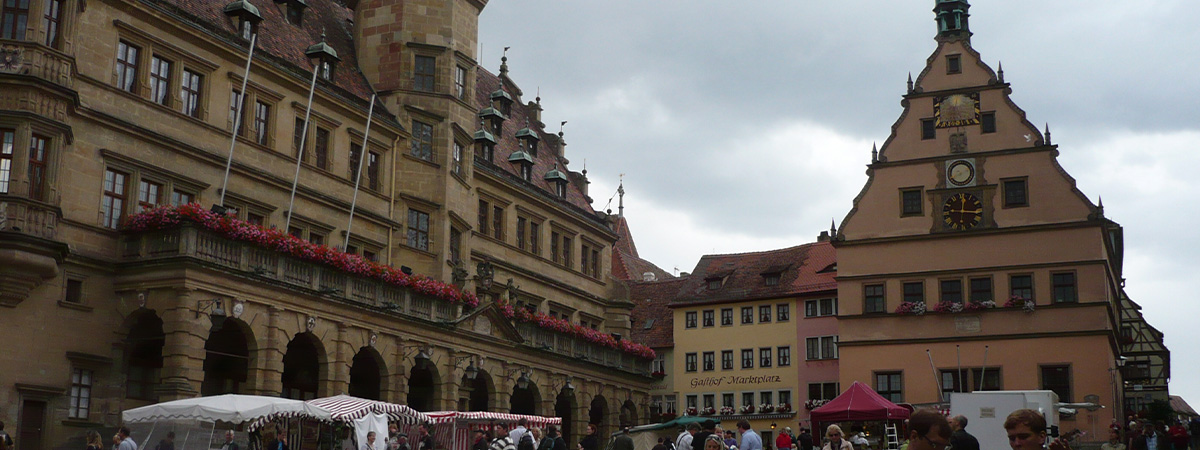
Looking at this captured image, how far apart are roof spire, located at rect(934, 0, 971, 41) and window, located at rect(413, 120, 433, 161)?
21.7 metres

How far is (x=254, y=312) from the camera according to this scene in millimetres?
31641

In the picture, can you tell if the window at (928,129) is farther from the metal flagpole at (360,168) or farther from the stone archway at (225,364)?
the stone archway at (225,364)

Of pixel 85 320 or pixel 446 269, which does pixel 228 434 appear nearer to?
pixel 85 320

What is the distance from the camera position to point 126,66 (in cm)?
3253

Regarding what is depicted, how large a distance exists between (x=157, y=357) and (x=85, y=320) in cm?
252

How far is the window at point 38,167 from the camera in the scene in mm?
28734

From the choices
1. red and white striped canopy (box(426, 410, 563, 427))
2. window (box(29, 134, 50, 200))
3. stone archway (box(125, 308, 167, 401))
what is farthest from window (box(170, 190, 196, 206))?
red and white striped canopy (box(426, 410, 563, 427))

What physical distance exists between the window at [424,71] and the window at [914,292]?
2069cm

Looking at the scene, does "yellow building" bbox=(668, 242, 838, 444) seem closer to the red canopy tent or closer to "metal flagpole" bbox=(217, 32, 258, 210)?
the red canopy tent

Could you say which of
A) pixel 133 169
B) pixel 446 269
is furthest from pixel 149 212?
pixel 446 269

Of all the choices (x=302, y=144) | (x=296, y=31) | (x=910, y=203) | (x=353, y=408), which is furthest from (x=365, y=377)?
(x=910, y=203)

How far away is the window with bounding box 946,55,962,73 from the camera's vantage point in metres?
50.4

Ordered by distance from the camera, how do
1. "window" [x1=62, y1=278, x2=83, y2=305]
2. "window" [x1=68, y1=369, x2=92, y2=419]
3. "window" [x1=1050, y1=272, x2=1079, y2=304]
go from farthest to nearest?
1. "window" [x1=1050, y1=272, x2=1079, y2=304]
2. "window" [x1=62, y1=278, x2=83, y2=305]
3. "window" [x1=68, y1=369, x2=92, y2=419]

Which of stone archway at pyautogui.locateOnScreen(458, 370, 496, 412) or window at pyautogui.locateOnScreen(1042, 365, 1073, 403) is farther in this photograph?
window at pyautogui.locateOnScreen(1042, 365, 1073, 403)
